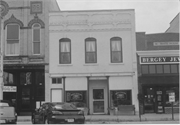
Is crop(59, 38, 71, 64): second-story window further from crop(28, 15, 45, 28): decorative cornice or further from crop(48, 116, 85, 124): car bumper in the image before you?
crop(48, 116, 85, 124): car bumper

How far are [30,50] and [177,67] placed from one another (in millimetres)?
11292

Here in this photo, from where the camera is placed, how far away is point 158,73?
2219cm

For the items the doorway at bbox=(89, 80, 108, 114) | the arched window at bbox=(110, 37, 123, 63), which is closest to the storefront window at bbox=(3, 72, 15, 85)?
the doorway at bbox=(89, 80, 108, 114)

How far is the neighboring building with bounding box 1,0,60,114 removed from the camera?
22.7m

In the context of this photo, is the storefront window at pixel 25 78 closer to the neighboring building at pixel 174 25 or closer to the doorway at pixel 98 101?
the doorway at pixel 98 101

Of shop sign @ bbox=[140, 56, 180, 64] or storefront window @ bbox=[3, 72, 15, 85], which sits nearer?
shop sign @ bbox=[140, 56, 180, 64]

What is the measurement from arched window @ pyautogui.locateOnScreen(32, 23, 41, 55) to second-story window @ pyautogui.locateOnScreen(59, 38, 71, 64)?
1722 millimetres

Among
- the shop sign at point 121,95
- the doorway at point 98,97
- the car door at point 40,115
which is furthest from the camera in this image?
the doorway at point 98,97

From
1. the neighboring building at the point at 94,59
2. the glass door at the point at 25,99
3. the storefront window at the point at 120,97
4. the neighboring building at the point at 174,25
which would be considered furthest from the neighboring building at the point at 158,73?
the glass door at the point at 25,99

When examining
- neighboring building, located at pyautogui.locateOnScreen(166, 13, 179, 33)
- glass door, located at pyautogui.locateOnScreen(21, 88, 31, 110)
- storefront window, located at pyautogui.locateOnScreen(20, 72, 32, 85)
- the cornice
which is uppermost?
neighboring building, located at pyautogui.locateOnScreen(166, 13, 179, 33)

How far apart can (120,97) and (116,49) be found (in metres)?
3.69

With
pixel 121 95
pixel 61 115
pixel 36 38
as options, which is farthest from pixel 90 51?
pixel 61 115

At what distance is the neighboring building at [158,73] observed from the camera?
2212 centimetres

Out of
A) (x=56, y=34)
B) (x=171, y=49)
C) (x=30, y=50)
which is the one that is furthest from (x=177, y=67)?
(x=30, y=50)
